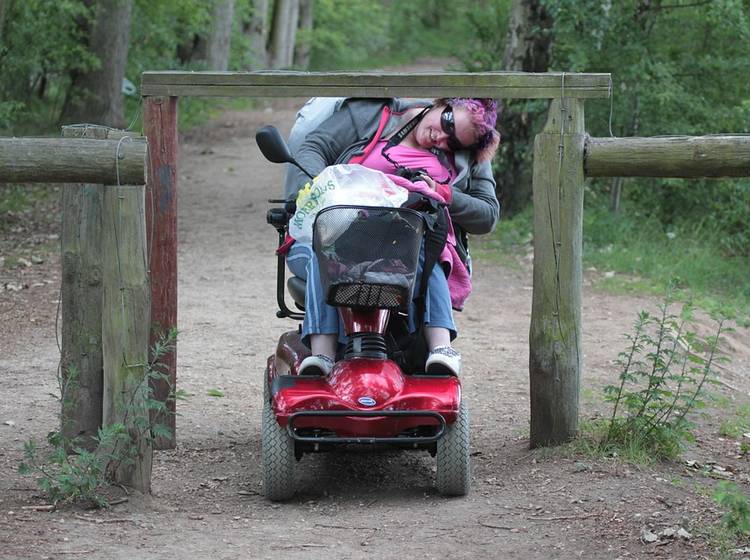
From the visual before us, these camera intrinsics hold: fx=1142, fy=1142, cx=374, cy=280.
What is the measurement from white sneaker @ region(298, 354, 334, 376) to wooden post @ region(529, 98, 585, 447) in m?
1.06

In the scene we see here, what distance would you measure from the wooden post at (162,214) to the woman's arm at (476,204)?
4.53ft

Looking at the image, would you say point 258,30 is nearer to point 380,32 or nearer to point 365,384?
point 380,32

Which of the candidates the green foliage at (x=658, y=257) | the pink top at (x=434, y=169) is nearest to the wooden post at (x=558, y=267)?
the pink top at (x=434, y=169)

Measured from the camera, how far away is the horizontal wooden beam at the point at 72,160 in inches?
182

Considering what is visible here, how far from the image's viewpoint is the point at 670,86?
1219 centimetres

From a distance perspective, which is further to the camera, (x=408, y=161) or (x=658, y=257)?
(x=658, y=257)

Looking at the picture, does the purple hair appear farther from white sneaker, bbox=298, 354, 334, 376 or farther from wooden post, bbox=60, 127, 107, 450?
wooden post, bbox=60, 127, 107, 450

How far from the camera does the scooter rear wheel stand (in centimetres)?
502

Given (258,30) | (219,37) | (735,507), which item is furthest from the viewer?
(258,30)

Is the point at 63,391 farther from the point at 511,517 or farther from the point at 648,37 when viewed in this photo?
the point at 648,37

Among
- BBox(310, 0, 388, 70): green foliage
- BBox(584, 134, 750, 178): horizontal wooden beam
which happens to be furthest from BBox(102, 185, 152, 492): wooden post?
BBox(310, 0, 388, 70): green foliage

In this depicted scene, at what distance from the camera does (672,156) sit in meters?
5.11

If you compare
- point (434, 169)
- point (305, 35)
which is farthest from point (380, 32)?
point (434, 169)

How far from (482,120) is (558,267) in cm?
78
